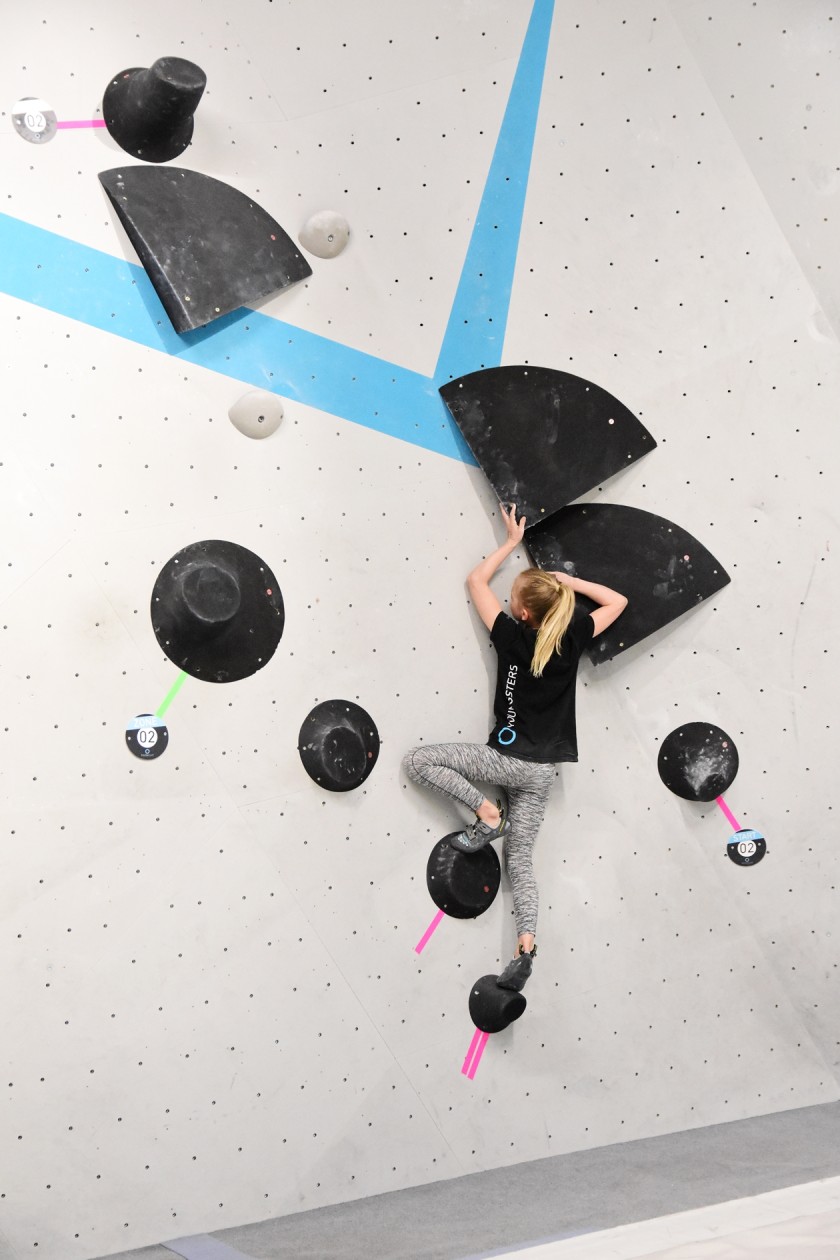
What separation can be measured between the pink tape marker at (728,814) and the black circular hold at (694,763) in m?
0.04

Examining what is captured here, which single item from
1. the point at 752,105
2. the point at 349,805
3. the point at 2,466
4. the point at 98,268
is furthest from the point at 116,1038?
the point at 752,105

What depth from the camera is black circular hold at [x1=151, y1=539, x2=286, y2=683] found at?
2490 millimetres

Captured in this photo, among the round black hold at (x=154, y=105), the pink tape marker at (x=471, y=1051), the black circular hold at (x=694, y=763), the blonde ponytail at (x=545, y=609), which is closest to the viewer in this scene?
the round black hold at (x=154, y=105)

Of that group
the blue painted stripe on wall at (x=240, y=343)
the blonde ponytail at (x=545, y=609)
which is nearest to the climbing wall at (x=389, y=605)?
the blue painted stripe on wall at (x=240, y=343)

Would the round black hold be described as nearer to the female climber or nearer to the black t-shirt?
the female climber

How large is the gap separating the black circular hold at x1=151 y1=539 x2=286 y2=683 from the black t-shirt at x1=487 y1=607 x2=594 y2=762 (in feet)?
1.91

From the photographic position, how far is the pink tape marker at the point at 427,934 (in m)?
2.78

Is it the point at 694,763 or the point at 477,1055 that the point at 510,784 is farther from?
the point at 477,1055

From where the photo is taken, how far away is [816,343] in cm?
312

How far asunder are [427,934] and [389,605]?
32.9 inches

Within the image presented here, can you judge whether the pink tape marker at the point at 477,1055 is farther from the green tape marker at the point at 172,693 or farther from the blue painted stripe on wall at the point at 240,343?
the blue painted stripe on wall at the point at 240,343

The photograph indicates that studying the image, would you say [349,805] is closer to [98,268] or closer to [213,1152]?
[213,1152]

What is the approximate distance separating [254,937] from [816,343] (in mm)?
2210

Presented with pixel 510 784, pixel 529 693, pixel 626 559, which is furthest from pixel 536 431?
pixel 510 784
